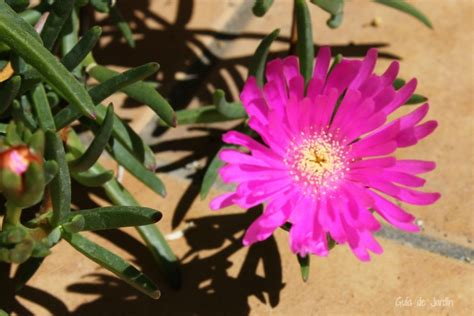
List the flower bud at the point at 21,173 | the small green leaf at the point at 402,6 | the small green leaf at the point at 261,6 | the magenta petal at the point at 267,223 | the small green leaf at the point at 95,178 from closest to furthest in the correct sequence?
the flower bud at the point at 21,173
the magenta petal at the point at 267,223
the small green leaf at the point at 95,178
the small green leaf at the point at 261,6
the small green leaf at the point at 402,6

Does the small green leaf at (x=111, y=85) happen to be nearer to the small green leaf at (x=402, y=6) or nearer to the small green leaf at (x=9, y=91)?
the small green leaf at (x=9, y=91)

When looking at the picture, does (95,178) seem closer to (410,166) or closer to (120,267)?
(120,267)

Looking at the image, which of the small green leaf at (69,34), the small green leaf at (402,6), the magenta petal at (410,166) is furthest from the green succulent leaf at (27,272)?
the small green leaf at (402,6)

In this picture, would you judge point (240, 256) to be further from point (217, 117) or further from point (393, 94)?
point (393, 94)

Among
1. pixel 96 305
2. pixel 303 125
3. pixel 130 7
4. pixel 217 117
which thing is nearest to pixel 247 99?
pixel 303 125

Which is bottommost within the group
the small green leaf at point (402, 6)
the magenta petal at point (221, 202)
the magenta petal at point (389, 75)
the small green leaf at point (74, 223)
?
the small green leaf at point (74, 223)

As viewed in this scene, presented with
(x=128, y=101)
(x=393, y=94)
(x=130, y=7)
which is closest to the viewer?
(x=393, y=94)
